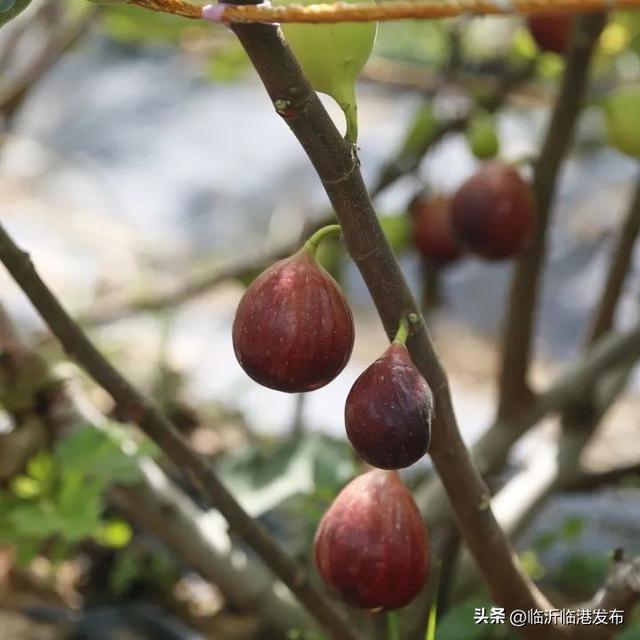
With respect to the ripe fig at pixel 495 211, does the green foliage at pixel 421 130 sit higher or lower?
higher

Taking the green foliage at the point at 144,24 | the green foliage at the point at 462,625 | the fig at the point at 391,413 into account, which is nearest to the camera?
the fig at the point at 391,413

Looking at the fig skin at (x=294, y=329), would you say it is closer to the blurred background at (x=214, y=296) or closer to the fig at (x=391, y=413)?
the fig at (x=391, y=413)

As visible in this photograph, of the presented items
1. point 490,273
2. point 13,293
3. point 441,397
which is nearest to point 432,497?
point 441,397

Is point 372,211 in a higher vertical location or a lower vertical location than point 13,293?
lower

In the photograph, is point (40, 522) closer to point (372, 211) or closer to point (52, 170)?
point (372, 211)

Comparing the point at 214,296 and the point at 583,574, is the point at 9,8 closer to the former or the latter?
the point at 583,574

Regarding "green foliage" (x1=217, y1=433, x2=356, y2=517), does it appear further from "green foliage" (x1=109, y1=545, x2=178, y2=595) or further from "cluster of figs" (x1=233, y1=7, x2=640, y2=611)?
"cluster of figs" (x1=233, y1=7, x2=640, y2=611)

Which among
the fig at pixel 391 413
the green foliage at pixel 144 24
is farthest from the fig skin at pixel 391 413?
the green foliage at pixel 144 24
